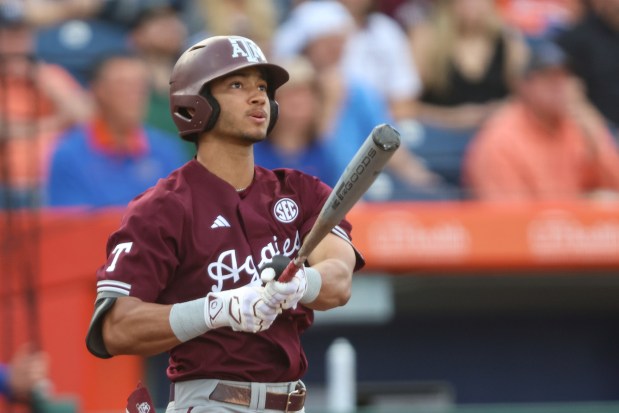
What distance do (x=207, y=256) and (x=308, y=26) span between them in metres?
5.35

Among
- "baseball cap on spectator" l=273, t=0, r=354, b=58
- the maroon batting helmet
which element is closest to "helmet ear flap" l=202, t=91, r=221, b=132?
the maroon batting helmet

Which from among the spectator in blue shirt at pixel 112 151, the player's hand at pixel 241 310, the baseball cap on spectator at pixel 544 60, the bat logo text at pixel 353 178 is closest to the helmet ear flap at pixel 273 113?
the bat logo text at pixel 353 178

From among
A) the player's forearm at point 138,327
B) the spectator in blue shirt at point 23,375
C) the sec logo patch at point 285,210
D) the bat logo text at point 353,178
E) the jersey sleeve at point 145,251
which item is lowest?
the spectator in blue shirt at point 23,375

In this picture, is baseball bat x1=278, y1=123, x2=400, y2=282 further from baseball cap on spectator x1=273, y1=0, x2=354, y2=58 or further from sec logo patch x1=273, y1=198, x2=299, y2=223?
baseball cap on spectator x1=273, y1=0, x2=354, y2=58

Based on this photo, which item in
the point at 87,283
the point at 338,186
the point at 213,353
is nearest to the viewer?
the point at 338,186

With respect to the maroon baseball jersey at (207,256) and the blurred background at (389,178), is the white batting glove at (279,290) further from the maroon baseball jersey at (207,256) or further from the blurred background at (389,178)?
the blurred background at (389,178)

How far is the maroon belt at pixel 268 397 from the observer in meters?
3.79

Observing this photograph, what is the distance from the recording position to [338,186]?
3562mm

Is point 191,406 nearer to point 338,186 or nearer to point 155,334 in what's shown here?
point 155,334

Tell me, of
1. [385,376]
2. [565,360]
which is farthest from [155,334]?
[565,360]

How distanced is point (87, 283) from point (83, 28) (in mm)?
2213

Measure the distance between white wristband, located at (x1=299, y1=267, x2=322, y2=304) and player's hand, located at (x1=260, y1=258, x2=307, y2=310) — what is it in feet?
0.74

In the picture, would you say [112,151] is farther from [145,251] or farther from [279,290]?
[279,290]

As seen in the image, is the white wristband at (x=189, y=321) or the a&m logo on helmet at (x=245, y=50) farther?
the a&m logo on helmet at (x=245, y=50)
